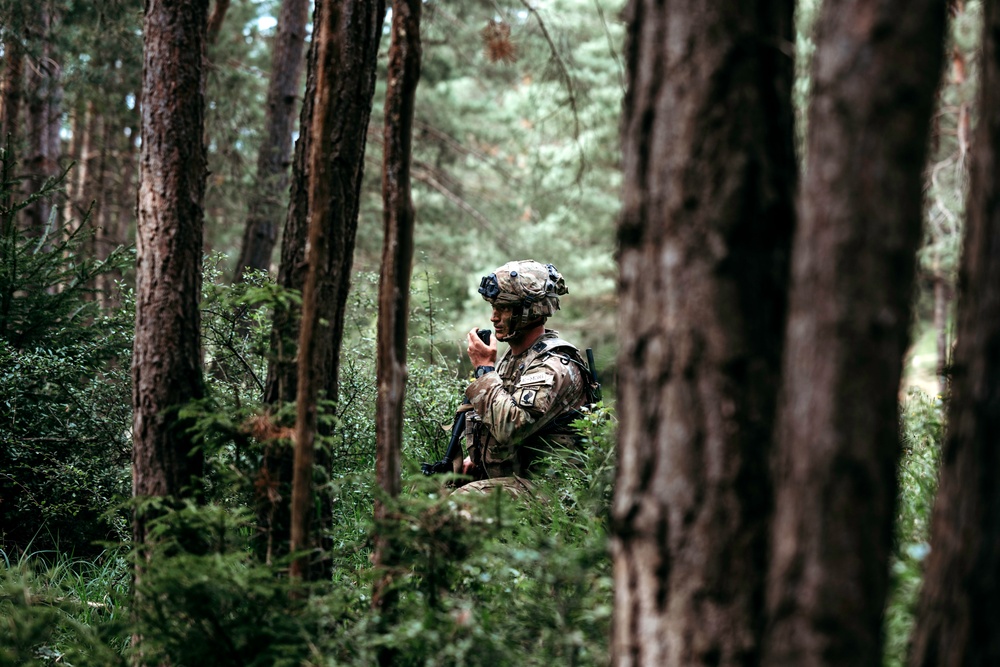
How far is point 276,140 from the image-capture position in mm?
10977

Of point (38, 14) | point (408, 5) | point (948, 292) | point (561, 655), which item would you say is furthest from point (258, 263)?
point (948, 292)

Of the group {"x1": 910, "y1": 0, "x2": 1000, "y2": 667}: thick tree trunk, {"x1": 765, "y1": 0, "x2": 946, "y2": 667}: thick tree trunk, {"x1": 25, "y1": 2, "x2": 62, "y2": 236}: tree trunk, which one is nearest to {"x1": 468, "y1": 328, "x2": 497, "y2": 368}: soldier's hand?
{"x1": 910, "y1": 0, "x2": 1000, "y2": 667}: thick tree trunk

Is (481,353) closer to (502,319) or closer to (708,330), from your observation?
(502,319)

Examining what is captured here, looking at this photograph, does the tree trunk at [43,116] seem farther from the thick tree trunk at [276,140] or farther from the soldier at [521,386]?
the soldier at [521,386]

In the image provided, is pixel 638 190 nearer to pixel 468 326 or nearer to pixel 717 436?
pixel 717 436

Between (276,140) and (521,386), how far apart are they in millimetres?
6899

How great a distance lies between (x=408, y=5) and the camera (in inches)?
128

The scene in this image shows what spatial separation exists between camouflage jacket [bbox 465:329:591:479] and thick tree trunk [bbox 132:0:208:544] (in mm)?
2096

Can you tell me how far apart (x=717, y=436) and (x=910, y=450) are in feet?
11.4

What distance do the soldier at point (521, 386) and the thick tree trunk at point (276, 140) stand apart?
572cm

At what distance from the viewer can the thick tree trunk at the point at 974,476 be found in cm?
192

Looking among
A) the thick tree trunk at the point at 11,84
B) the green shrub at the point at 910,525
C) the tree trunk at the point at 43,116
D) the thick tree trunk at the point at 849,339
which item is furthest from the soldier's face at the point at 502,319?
the thick tree trunk at the point at 11,84

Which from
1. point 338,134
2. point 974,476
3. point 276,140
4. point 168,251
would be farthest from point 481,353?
point 276,140

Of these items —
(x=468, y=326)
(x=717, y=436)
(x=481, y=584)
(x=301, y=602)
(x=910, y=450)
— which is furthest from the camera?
(x=468, y=326)
